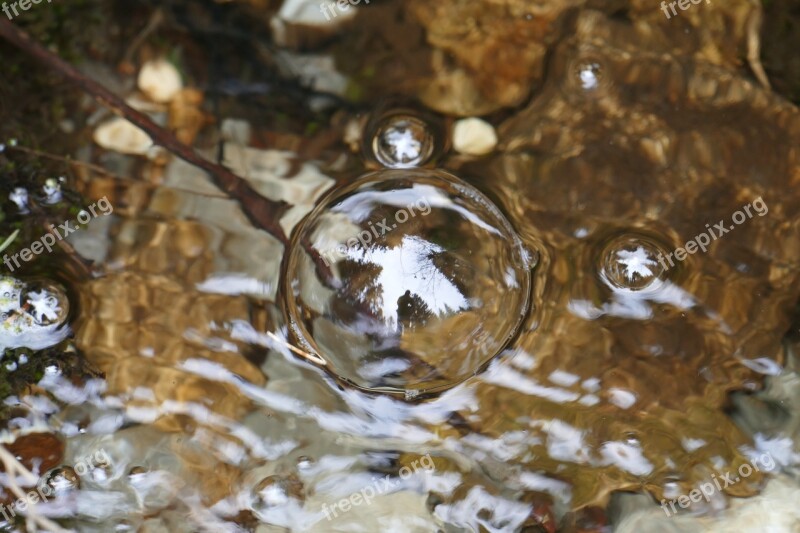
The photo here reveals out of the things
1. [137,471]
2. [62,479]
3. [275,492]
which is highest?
[275,492]

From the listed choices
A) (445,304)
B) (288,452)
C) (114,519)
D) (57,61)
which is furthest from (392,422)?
(57,61)

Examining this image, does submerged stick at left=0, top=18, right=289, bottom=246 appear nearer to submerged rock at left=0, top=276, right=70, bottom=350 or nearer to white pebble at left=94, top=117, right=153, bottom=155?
white pebble at left=94, top=117, right=153, bottom=155

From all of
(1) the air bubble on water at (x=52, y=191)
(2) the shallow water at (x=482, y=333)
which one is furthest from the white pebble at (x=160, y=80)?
(1) the air bubble on water at (x=52, y=191)

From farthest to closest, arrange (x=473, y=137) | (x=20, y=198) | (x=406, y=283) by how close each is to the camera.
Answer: (x=473, y=137)
(x=20, y=198)
(x=406, y=283)

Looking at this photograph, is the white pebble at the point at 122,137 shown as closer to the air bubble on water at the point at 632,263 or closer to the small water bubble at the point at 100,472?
the small water bubble at the point at 100,472

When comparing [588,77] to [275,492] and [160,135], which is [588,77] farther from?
[275,492]

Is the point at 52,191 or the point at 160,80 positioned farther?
the point at 160,80

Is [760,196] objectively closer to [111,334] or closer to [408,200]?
[408,200]

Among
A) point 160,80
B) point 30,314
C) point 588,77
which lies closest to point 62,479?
point 30,314
